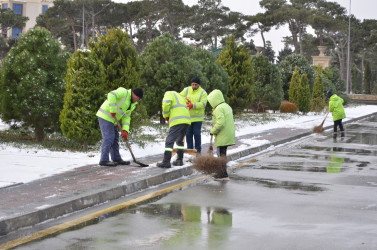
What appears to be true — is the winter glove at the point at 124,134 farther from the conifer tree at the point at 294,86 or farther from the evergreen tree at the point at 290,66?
the evergreen tree at the point at 290,66

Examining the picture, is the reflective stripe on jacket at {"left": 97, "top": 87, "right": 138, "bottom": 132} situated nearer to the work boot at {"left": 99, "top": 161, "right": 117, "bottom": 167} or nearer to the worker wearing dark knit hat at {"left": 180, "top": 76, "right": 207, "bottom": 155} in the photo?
the work boot at {"left": 99, "top": 161, "right": 117, "bottom": 167}

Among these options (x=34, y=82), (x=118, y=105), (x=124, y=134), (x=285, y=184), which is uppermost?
(x=34, y=82)

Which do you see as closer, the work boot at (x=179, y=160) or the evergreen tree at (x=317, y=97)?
the work boot at (x=179, y=160)

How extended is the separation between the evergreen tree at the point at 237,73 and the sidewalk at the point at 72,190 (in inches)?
639

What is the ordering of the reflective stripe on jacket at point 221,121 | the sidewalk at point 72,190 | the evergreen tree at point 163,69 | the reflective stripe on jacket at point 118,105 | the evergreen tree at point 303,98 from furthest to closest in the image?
the evergreen tree at point 303,98
the evergreen tree at point 163,69
the reflective stripe on jacket at point 221,121
the reflective stripe on jacket at point 118,105
the sidewalk at point 72,190

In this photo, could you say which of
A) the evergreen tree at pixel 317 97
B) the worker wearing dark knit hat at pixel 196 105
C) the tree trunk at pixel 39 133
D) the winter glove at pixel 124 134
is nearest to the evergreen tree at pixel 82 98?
the tree trunk at pixel 39 133

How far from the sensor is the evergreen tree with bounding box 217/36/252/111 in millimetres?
29016

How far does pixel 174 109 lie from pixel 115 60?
468 cm

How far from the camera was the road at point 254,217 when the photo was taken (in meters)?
6.45

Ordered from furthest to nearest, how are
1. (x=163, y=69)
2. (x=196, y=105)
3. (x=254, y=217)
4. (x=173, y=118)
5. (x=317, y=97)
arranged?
(x=317, y=97), (x=163, y=69), (x=196, y=105), (x=173, y=118), (x=254, y=217)

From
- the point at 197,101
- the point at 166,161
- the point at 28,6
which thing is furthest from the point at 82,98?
the point at 28,6

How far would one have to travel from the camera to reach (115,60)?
16.1 meters

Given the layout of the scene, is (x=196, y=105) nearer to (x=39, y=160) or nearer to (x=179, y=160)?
(x=179, y=160)

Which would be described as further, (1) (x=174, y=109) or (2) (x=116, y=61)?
(2) (x=116, y=61)
